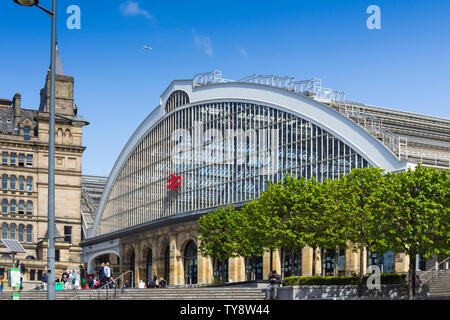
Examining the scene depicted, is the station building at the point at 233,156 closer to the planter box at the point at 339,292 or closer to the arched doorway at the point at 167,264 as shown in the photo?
the arched doorway at the point at 167,264

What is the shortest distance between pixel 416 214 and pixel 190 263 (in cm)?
4353

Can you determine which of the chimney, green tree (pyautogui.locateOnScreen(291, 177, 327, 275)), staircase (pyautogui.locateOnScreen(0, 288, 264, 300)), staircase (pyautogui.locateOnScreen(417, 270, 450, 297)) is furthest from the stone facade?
the chimney

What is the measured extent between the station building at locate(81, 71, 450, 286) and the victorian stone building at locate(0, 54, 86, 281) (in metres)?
5.75

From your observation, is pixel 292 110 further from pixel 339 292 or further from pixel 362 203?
pixel 339 292

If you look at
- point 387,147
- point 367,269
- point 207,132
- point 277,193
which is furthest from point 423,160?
point 207,132

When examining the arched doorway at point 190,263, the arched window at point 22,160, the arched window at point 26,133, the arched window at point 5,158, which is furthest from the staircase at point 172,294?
the arched window at point 26,133

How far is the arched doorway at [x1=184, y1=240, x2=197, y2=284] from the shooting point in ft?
273

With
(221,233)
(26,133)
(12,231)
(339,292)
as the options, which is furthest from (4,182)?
(339,292)

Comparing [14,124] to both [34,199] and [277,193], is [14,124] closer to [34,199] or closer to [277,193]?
[34,199]

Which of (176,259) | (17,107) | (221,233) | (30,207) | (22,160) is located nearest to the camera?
(221,233)

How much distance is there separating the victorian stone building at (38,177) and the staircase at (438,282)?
6271 centimetres

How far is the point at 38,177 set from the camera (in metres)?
107

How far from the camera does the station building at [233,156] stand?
67000mm

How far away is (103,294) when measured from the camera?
46.7m
